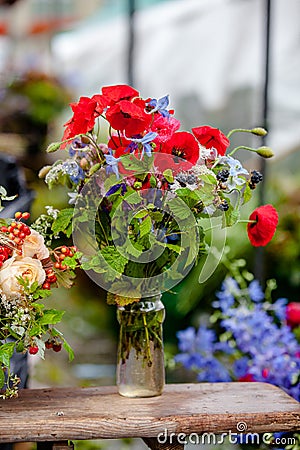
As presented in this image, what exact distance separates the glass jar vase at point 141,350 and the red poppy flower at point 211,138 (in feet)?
1.01

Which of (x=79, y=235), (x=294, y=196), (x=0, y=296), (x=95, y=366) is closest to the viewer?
(x=0, y=296)

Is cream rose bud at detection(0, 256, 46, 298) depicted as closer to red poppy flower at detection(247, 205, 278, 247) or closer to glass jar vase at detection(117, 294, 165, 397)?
glass jar vase at detection(117, 294, 165, 397)

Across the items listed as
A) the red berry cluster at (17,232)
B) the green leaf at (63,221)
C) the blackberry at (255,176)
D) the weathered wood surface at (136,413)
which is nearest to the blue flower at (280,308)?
the weathered wood surface at (136,413)

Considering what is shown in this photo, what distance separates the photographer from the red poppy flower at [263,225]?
171cm

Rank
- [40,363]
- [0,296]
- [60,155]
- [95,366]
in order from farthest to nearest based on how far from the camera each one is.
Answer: [60,155]
[95,366]
[40,363]
[0,296]

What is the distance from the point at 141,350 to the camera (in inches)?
69.0

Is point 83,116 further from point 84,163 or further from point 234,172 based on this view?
point 234,172

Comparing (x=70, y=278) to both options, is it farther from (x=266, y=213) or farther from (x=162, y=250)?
(x=266, y=213)

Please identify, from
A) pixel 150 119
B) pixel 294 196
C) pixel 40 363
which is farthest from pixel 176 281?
pixel 294 196

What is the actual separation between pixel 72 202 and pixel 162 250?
217 mm

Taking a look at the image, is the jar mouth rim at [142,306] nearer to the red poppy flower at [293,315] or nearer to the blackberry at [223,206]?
the blackberry at [223,206]

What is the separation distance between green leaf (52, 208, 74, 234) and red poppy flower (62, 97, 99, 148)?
146 mm

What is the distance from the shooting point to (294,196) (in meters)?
4.47

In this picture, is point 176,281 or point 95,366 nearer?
point 176,281
